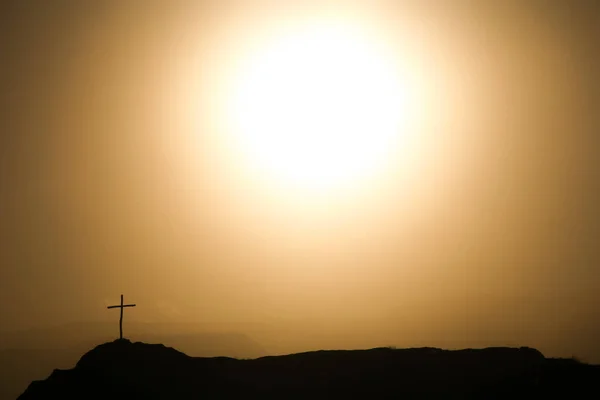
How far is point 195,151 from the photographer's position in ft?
6.28

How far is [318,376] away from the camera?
1.56 meters

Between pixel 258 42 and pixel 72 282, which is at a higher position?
pixel 258 42

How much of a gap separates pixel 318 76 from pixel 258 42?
246mm

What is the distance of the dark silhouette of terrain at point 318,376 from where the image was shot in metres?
1.37

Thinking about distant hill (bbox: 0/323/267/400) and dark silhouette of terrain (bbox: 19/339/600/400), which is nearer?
dark silhouette of terrain (bbox: 19/339/600/400)

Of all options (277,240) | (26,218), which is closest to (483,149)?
(277,240)

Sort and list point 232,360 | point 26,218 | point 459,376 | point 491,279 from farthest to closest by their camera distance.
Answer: point 491,279
point 26,218
point 232,360
point 459,376

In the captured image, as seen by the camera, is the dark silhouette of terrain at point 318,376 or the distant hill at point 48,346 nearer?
the dark silhouette of terrain at point 318,376

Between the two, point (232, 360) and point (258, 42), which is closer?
point (232, 360)

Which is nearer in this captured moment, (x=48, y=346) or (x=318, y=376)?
(x=318, y=376)

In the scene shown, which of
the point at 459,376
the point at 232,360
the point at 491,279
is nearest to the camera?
the point at 459,376

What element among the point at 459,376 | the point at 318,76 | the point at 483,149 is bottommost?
the point at 459,376

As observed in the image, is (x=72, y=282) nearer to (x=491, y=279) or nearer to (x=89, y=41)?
(x=89, y=41)

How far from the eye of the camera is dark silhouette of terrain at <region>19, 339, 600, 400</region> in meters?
1.37
